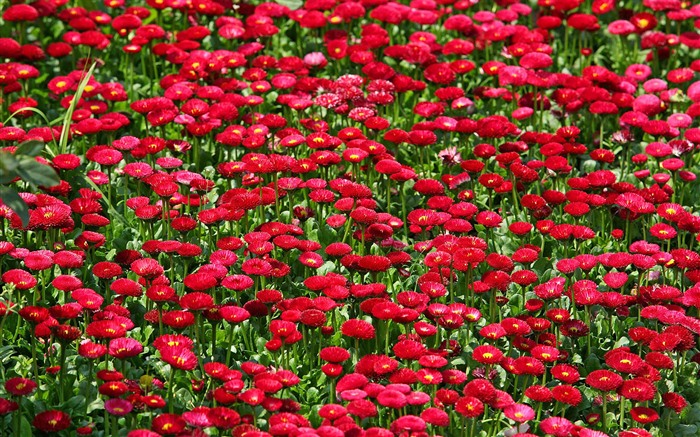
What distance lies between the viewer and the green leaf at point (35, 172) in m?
3.22

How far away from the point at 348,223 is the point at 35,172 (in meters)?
1.70

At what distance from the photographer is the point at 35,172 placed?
10.6ft

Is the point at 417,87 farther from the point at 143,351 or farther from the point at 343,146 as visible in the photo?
the point at 143,351

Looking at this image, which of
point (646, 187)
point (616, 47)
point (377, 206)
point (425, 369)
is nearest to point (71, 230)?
point (377, 206)

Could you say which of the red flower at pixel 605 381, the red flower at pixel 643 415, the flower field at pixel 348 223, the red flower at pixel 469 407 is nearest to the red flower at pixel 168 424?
the flower field at pixel 348 223

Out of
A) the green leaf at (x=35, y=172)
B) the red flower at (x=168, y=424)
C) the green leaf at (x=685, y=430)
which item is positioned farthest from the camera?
the green leaf at (x=685, y=430)

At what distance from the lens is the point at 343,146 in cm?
557

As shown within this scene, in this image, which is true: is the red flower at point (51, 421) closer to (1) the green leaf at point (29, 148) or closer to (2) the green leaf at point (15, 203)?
(2) the green leaf at point (15, 203)

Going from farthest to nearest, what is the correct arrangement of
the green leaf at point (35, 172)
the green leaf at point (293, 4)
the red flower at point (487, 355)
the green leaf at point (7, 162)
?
the green leaf at point (293, 4) < the red flower at point (487, 355) < the green leaf at point (35, 172) < the green leaf at point (7, 162)

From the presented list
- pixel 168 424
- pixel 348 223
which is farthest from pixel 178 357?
pixel 348 223

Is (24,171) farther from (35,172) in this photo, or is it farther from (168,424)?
(168,424)

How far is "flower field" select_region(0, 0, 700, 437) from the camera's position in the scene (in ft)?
12.2

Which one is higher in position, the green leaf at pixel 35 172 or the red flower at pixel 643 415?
the green leaf at pixel 35 172

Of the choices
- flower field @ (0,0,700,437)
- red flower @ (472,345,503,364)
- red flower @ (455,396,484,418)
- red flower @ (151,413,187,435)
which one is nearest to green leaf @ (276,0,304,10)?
flower field @ (0,0,700,437)
